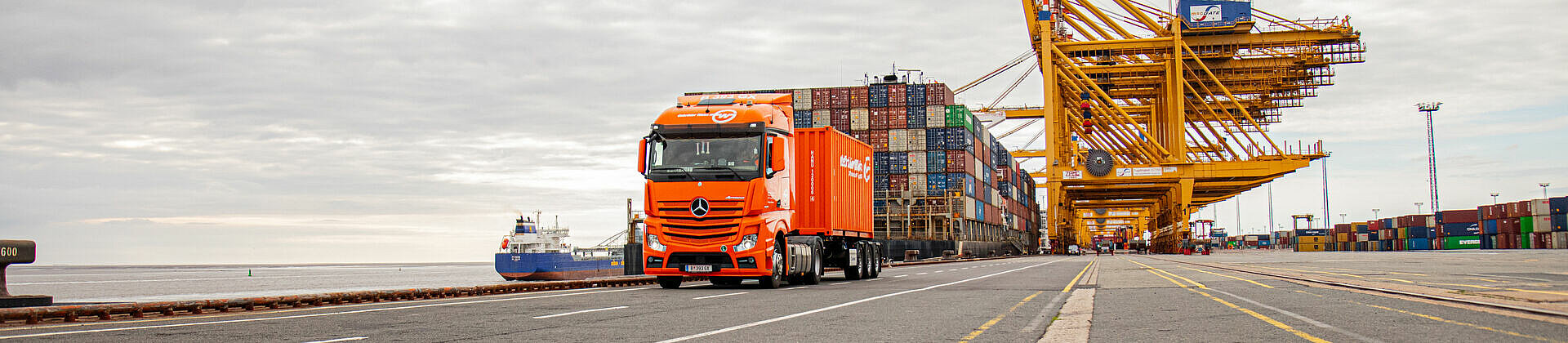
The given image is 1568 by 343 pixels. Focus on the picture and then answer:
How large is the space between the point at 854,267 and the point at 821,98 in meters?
46.1

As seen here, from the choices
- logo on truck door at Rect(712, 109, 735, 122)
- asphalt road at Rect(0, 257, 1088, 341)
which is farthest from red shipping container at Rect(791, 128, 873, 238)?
asphalt road at Rect(0, 257, 1088, 341)

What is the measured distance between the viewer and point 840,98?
2714 inches

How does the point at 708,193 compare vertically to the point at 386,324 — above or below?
above

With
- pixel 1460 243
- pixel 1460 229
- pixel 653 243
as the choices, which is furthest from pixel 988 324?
pixel 1460 229

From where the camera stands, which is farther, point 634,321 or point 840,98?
point 840,98

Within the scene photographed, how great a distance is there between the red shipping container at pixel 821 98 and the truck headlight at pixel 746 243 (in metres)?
51.4

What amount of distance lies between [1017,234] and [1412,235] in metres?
36.8

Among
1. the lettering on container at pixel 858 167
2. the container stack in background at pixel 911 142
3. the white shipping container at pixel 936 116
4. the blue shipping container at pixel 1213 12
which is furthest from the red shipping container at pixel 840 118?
the lettering on container at pixel 858 167

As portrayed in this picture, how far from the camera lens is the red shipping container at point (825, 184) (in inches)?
820

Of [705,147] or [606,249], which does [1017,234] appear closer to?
[606,249]

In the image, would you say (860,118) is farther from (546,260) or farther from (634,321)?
(634,321)

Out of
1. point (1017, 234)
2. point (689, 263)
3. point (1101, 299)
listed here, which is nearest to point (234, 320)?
point (689, 263)

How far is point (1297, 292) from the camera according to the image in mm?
14234

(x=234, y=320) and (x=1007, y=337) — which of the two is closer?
(x=1007, y=337)
